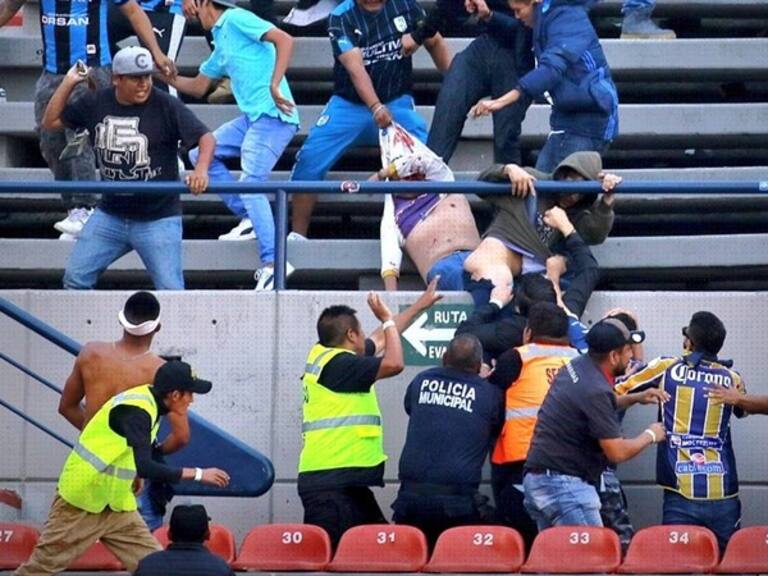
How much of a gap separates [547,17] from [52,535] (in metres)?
4.37

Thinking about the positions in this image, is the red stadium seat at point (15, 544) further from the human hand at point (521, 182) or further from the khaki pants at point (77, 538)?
the human hand at point (521, 182)

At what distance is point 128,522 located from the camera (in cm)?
956

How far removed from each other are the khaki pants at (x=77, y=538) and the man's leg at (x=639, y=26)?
6.02 metres

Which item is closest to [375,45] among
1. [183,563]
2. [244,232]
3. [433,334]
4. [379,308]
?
[244,232]

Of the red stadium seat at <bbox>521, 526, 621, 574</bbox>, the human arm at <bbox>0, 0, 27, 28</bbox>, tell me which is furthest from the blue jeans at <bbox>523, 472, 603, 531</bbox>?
the human arm at <bbox>0, 0, 27, 28</bbox>

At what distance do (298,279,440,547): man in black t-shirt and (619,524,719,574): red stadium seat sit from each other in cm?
135

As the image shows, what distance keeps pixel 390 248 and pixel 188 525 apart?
3498 millimetres

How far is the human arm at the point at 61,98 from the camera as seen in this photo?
447 inches

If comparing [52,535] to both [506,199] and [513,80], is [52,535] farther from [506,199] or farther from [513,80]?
[513,80]

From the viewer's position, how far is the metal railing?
11.1m

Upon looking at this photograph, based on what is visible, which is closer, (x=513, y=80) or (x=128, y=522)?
(x=128, y=522)

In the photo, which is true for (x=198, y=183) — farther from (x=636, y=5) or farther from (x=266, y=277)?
(x=636, y=5)

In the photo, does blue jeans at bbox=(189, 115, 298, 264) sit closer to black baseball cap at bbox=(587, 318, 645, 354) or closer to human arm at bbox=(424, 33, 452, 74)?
human arm at bbox=(424, 33, 452, 74)

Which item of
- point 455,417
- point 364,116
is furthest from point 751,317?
point 364,116
